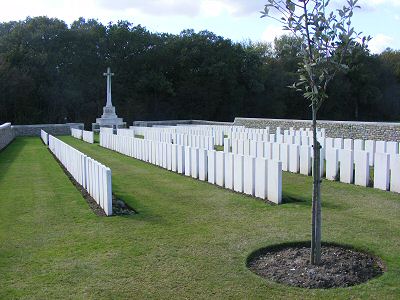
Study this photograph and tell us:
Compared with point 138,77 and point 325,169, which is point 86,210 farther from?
point 138,77

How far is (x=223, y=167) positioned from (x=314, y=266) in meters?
4.66

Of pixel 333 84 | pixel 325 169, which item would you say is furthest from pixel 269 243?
pixel 333 84

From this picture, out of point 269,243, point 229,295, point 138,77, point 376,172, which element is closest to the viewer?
point 229,295

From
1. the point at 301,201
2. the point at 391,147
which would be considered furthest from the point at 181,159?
the point at 391,147

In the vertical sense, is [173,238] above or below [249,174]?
below

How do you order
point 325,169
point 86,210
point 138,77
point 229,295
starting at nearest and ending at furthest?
point 229,295, point 86,210, point 325,169, point 138,77

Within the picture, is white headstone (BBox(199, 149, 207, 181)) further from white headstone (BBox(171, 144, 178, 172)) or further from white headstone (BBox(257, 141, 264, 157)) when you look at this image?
white headstone (BBox(257, 141, 264, 157))

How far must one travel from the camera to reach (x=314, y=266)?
4.74m

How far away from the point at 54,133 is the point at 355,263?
29106 millimetres

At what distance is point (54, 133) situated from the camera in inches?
1230

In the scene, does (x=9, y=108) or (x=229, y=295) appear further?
(x=9, y=108)

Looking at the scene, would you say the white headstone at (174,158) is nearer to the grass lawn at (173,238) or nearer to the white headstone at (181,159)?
the white headstone at (181,159)

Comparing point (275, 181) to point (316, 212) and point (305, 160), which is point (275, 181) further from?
point (305, 160)

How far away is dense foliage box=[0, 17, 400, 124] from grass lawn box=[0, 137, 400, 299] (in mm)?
31106
